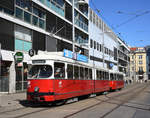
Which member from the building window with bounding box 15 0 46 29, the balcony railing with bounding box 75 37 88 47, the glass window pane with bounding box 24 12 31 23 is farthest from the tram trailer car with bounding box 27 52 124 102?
the balcony railing with bounding box 75 37 88 47

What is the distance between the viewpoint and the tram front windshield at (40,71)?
41.8 ft

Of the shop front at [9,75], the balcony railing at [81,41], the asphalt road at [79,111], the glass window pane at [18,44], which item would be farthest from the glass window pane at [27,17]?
the balcony railing at [81,41]

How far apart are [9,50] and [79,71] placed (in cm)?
774

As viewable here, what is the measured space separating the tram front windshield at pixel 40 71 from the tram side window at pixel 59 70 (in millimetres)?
378

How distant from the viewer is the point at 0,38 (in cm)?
1970

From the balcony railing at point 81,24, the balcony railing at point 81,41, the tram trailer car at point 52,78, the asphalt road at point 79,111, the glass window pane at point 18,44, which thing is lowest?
the asphalt road at point 79,111

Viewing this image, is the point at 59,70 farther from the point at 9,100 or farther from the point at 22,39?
the point at 22,39

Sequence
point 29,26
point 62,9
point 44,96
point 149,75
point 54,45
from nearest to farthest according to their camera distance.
Result: point 44,96 < point 29,26 < point 54,45 < point 62,9 < point 149,75

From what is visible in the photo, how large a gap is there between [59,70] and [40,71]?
1.05 meters

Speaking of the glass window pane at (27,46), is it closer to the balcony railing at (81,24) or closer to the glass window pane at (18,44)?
the glass window pane at (18,44)

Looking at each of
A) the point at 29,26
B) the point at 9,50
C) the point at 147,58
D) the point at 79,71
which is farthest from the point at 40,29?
the point at 147,58

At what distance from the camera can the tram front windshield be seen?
1273 centimetres

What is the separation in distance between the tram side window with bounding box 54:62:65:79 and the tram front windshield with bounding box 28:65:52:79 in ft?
1.24

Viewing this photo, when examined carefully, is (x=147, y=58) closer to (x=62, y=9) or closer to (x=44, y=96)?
(x=62, y=9)
